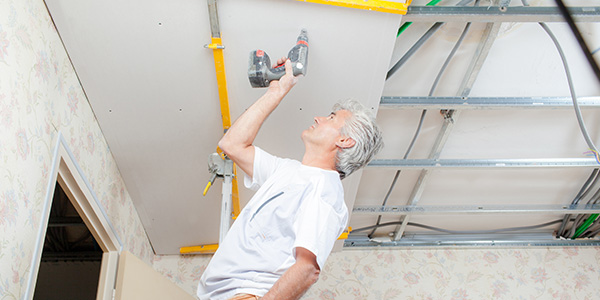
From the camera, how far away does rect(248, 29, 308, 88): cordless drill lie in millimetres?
1785

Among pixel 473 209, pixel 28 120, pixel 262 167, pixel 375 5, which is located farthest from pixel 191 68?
pixel 473 209

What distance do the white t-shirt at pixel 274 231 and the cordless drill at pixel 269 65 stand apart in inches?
14.2

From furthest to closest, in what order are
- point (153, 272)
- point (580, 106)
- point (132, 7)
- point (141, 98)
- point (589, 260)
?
point (589, 260), point (580, 106), point (153, 272), point (141, 98), point (132, 7)

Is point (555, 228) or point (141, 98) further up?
point (141, 98)

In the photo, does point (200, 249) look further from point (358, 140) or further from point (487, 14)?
point (487, 14)

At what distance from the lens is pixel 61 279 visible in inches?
139

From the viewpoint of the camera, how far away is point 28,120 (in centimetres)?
A: 155

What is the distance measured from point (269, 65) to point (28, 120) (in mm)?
792

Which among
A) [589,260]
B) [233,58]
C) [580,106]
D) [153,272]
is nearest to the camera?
[233,58]

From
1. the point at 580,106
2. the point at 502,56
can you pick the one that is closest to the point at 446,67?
the point at 502,56

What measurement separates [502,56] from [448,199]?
3.52ft

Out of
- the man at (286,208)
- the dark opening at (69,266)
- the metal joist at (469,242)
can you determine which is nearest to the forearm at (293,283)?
the man at (286,208)

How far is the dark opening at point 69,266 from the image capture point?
3361mm

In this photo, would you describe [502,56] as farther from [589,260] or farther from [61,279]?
[61,279]
